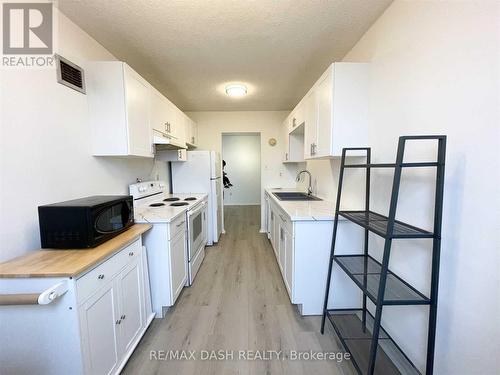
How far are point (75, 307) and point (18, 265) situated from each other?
1.28 ft

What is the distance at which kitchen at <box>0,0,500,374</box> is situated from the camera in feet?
3.54

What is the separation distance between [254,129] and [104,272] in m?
3.84

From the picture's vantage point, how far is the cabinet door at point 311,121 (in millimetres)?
2342

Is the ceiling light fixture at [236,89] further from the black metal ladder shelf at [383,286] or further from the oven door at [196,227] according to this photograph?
the black metal ladder shelf at [383,286]

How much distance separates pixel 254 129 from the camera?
4.64 m

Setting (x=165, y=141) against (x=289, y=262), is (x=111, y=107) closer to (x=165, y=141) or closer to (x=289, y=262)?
(x=165, y=141)

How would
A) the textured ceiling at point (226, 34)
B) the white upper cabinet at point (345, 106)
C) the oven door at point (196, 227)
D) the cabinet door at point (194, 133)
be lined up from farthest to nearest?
the cabinet door at point (194, 133)
the oven door at point (196, 227)
the white upper cabinet at point (345, 106)
the textured ceiling at point (226, 34)

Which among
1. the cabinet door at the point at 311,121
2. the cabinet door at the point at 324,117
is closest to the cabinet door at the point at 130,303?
the cabinet door at the point at 324,117

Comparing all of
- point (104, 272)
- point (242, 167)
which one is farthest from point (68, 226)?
point (242, 167)

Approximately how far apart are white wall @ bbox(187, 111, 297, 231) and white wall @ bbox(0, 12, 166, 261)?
2612 mm

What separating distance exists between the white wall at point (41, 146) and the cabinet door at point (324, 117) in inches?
82.5

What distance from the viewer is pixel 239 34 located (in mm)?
1947

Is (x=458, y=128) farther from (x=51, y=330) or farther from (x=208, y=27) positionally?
(x=51, y=330)

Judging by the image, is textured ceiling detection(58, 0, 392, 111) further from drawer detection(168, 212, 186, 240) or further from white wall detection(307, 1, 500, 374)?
drawer detection(168, 212, 186, 240)
